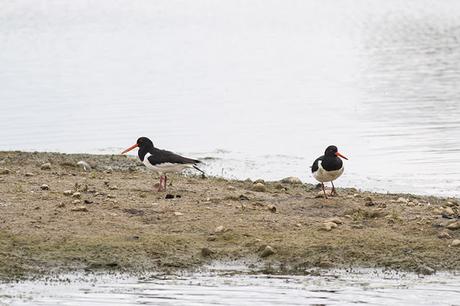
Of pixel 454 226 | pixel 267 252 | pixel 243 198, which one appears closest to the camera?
pixel 267 252

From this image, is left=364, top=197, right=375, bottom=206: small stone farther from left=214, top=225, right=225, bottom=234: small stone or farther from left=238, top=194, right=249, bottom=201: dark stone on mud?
left=214, top=225, right=225, bottom=234: small stone

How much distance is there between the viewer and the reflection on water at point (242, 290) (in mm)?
10703

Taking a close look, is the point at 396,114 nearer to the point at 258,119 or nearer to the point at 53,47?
the point at 258,119

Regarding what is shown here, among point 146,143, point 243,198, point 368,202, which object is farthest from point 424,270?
point 146,143

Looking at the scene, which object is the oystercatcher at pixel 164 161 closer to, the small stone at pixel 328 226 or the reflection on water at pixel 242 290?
the small stone at pixel 328 226

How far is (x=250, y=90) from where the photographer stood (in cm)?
3556

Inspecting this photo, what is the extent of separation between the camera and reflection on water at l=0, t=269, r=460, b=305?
35.1ft

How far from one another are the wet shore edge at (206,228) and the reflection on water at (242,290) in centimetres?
33

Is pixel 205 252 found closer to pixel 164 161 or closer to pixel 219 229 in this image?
pixel 219 229

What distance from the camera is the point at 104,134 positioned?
85.2 ft

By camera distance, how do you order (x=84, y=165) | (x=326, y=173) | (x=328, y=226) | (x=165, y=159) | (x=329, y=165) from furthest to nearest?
(x=84, y=165) → (x=165, y=159) → (x=326, y=173) → (x=329, y=165) → (x=328, y=226)

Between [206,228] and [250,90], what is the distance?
22.7 m

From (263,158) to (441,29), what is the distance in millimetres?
39546

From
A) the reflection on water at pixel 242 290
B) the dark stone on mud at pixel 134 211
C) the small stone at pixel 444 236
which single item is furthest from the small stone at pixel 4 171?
the small stone at pixel 444 236
